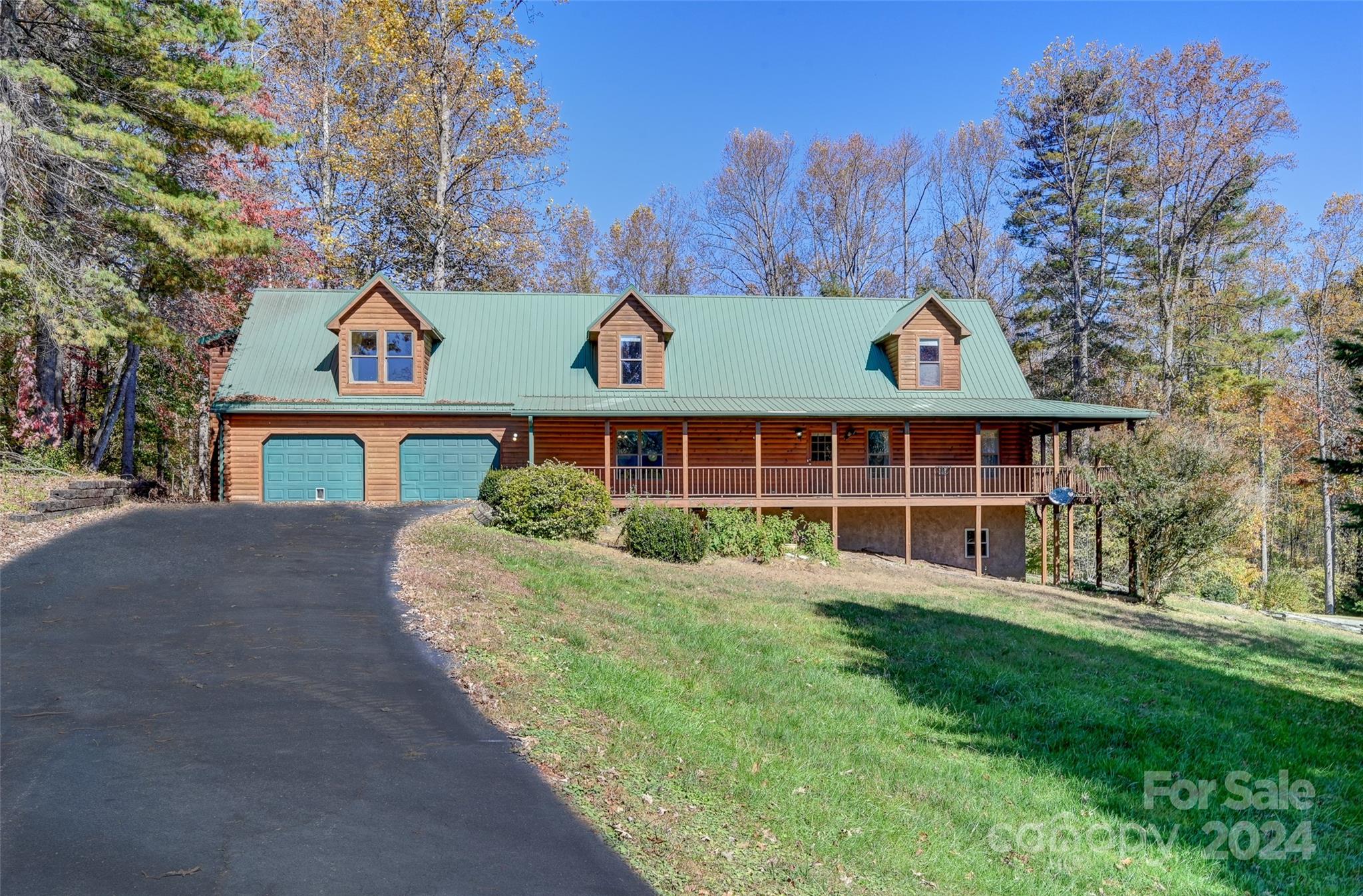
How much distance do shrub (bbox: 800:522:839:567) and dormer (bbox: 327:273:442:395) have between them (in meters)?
11.2

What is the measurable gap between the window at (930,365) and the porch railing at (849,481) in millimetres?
2674

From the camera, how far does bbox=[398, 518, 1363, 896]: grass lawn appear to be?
15.8 feet

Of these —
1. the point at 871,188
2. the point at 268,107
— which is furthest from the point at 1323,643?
the point at 268,107

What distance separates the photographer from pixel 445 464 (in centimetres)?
2053

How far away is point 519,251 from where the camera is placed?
30078 mm

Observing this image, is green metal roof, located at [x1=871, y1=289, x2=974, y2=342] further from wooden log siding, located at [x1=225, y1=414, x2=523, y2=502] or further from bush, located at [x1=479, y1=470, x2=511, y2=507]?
bush, located at [x1=479, y1=470, x2=511, y2=507]

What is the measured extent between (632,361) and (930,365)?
29.7 ft

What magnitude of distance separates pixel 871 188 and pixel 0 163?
35.1 m

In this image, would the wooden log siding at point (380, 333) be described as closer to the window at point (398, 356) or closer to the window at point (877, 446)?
the window at point (398, 356)

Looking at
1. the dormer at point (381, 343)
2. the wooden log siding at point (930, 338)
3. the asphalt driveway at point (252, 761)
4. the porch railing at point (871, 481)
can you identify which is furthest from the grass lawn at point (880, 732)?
the wooden log siding at point (930, 338)

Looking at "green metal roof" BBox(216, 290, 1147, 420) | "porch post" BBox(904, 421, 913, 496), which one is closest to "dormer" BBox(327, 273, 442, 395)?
"green metal roof" BBox(216, 290, 1147, 420)

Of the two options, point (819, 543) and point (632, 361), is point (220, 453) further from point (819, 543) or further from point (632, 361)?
point (819, 543)

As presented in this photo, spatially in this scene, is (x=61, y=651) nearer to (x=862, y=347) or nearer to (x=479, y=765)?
(x=479, y=765)

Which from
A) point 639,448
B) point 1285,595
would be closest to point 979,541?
point 639,448
